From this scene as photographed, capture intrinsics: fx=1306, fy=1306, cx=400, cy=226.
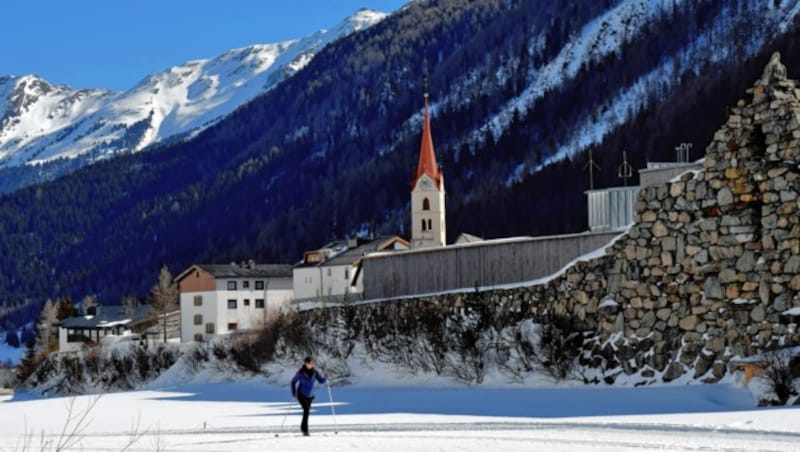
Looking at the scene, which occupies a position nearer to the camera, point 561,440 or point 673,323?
point 561,440

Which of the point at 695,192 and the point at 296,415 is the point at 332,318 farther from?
the point at 695,192

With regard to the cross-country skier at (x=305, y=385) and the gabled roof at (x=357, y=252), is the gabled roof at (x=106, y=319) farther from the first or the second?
the cross-country skier at (x=305, y=385)

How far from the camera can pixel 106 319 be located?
13088 centimetres

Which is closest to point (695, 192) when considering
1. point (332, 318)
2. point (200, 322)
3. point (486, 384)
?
point (486, 384)

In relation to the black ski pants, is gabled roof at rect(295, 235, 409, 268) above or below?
above

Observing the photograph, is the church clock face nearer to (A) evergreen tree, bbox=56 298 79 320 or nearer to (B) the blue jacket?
(A) evergreen tree, bbox=56 298 79 320

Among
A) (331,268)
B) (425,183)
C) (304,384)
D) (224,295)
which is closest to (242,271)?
(224,295)

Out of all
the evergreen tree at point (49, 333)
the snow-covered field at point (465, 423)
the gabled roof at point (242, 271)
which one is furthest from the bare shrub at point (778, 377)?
the evergreen tree at point (49, 333)

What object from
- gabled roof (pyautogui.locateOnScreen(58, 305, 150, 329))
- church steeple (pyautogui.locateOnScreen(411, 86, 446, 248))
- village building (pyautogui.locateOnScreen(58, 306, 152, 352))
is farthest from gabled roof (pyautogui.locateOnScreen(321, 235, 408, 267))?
gabled roof (pyautogui.locateOnScreen(58, 305, 150, 329))

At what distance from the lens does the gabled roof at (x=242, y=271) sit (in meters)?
107

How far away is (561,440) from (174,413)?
46.2 ft

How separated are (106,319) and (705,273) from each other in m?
109

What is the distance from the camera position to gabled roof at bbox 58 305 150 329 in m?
128

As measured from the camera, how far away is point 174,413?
3164 cm
